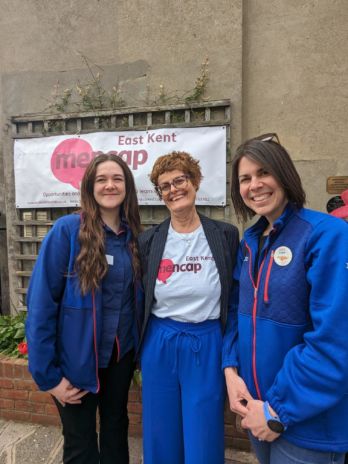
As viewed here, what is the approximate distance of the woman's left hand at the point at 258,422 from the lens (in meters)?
1.19

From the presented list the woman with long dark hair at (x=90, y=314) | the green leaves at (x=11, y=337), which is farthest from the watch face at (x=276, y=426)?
the green leaves at (x=11, y=337)

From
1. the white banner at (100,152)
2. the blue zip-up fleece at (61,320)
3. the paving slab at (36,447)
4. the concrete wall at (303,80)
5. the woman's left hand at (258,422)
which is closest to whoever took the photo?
the woman's left hand at (258,422)

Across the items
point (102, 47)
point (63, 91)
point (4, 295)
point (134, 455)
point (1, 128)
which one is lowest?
point (134, 455)

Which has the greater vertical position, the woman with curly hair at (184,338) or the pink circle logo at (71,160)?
the pink circle logo at (71,160)

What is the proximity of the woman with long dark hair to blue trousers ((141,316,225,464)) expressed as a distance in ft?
0.68

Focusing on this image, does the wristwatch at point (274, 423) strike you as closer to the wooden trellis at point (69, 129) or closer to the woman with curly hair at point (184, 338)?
the woman with curly hair at point (184, 338)

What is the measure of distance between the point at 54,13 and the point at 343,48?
10.1 feet

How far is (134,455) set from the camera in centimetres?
231

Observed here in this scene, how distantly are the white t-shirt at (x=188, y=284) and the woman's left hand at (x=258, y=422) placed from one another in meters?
0.46

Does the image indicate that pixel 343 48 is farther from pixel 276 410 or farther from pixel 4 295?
pixel 4 295

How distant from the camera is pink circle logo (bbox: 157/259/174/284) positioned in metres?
1.65

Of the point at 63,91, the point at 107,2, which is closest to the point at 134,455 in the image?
the point at 63,91

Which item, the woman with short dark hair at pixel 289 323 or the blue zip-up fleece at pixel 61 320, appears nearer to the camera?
the woman with short dark hair at pixel 289 323

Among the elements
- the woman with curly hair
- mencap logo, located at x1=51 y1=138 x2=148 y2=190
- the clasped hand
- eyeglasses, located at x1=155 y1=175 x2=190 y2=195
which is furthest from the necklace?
mencap logo, located at x1=51 y1=138 x2=148 y2=190
